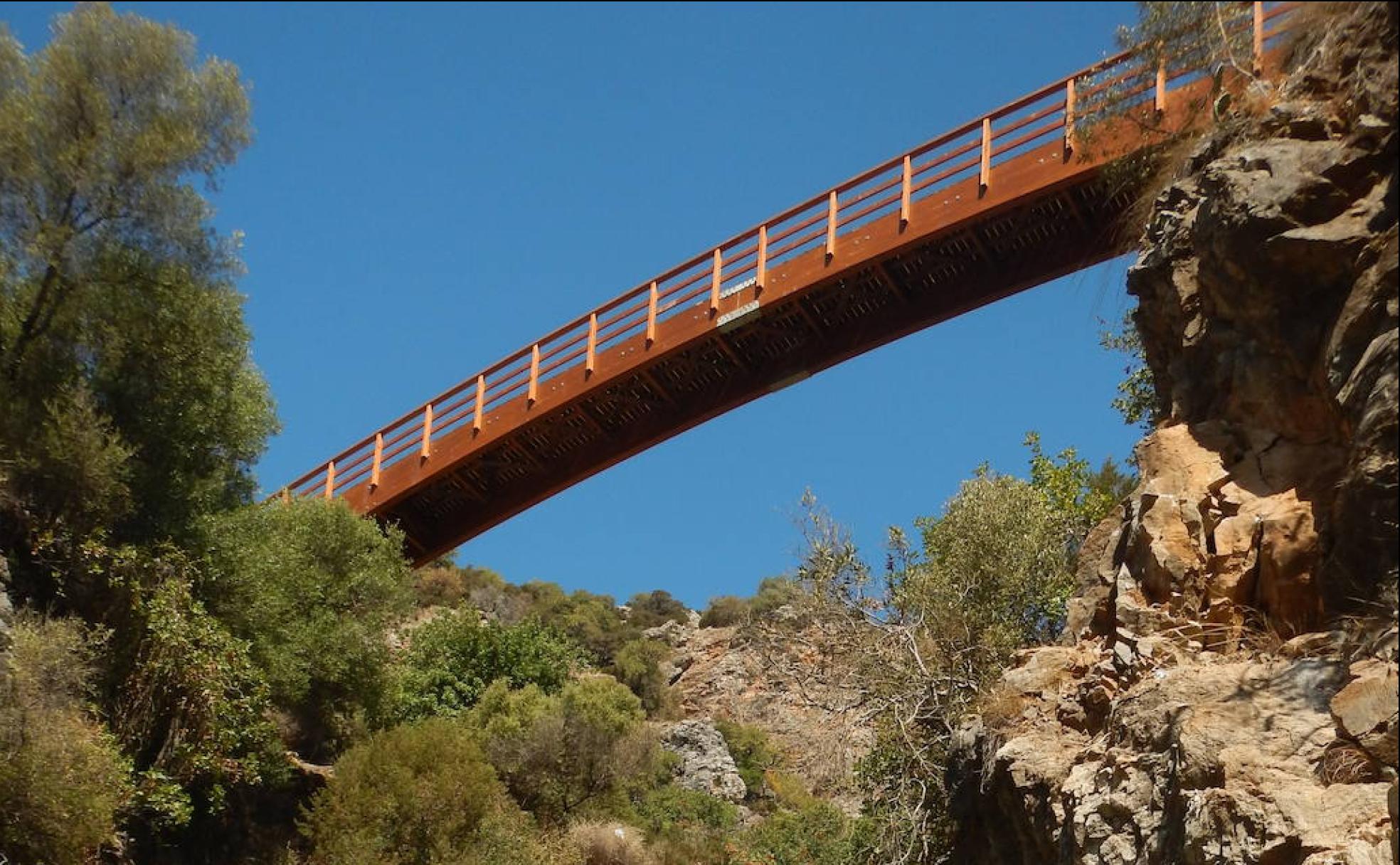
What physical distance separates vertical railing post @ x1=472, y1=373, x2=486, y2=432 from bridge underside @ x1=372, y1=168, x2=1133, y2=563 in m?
0.43

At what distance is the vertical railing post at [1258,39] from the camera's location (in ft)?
42.3

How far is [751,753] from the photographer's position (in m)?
35.0

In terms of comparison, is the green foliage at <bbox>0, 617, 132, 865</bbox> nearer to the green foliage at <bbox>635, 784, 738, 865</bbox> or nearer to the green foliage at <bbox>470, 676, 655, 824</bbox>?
the green foliage at <bbox>470, 676, 655, 824</bbox>

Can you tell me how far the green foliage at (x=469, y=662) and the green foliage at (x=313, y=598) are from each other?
397 cm

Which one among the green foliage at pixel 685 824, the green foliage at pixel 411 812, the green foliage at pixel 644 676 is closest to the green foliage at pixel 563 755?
the green foliage at pixel 685 824

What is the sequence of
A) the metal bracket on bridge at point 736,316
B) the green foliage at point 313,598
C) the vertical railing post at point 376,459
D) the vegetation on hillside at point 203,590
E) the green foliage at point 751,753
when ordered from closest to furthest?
the vegetation on hillside at point 203,590 < the green foliage at point 313,598 < the metal bracket on bridge at point 736,316 < the vertical railing post at point 376,459 < the green foliage at point 751,753

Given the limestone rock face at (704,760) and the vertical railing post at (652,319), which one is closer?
the vertical railing post at (652,319)

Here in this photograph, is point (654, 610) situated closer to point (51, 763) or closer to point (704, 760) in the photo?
point (704, 760)

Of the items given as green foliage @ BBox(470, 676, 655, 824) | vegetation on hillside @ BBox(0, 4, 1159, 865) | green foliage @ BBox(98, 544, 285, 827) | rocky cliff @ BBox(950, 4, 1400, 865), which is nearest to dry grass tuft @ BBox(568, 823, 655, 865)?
vegetation on hillside @ BBox(0, 4, 1159, 865)

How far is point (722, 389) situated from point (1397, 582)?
14096 mm

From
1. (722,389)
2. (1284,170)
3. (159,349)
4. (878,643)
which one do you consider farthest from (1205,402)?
(159,349)

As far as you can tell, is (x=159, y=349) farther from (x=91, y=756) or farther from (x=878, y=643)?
(x=878, y=643)

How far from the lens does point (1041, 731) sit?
1141cm

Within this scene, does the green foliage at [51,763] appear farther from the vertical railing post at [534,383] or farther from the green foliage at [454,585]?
the green foliage at [454,585]
